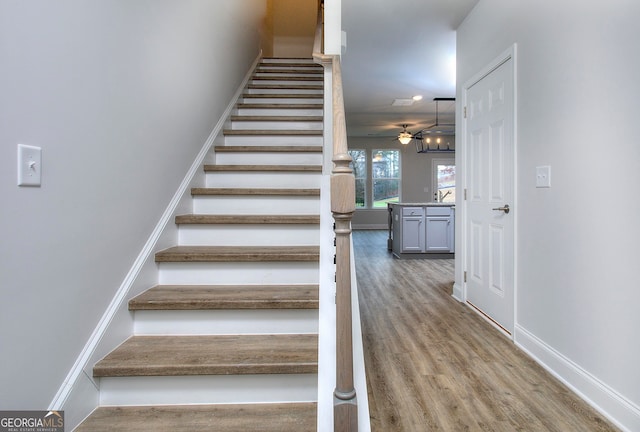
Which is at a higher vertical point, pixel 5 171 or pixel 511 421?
pixel 5 171

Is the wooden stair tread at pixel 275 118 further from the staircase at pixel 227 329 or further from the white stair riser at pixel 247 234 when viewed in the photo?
the white stair riser at pixel 247 234

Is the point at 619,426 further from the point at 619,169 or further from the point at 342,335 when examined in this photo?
the point at 342,335

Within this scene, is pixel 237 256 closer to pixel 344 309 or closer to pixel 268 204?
pixel 268 204

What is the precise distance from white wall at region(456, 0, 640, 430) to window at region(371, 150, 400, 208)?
784 centimetres

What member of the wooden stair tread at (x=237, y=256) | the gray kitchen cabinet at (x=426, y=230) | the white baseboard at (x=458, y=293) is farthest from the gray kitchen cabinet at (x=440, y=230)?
the wooden stair tread at (x=237, y=256)

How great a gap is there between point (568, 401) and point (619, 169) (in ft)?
3.82

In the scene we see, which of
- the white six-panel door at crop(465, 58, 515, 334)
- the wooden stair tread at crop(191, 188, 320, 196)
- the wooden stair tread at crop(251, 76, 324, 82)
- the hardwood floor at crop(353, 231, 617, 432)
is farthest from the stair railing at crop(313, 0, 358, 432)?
the wooden stair tread at crop(251, 76, 324, 82)

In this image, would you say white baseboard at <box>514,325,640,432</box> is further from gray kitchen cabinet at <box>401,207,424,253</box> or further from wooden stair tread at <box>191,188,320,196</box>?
gray kitchen cabinet at <box>401,207,424,253</box>

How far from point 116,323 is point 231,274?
22.0 inches

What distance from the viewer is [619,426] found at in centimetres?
152

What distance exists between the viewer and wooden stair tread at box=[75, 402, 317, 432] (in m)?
1.21

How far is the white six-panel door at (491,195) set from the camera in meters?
2.48

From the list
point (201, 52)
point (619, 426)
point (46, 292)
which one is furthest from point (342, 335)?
point (201, 52)

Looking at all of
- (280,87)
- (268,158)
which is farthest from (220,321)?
(280,87)
